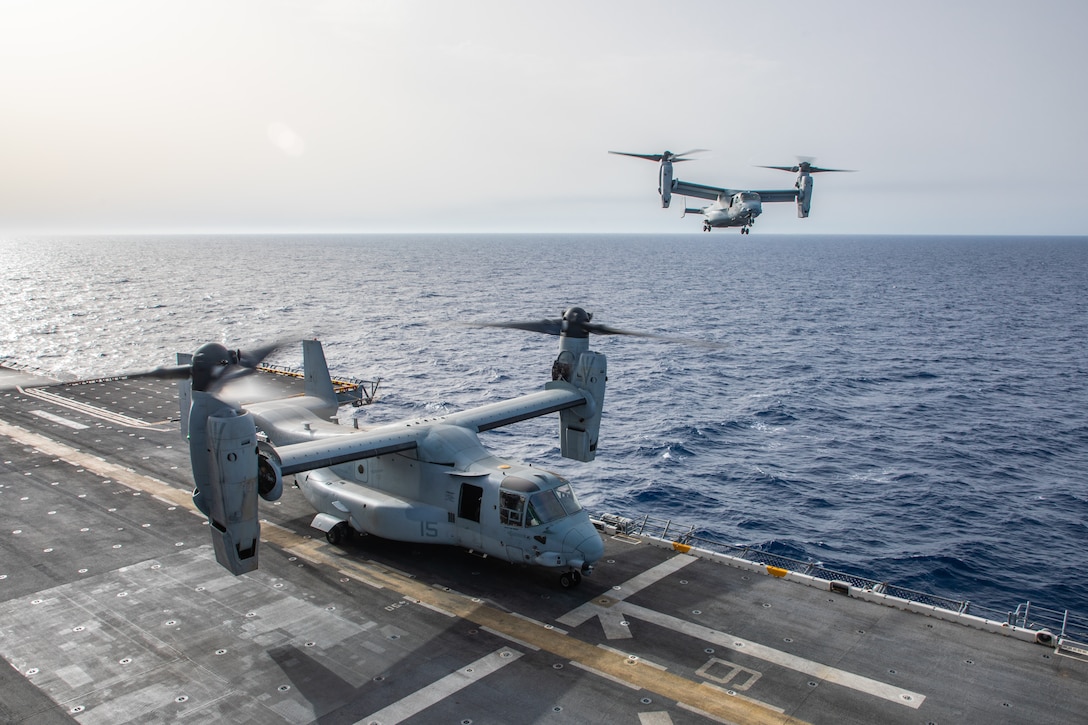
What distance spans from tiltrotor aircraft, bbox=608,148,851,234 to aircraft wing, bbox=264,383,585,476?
1061 cm

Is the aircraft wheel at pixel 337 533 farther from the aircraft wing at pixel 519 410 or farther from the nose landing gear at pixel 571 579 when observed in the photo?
the nose landing gear at pixel 571 579

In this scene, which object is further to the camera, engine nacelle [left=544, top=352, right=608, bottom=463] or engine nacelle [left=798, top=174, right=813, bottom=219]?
engine nacelle [left=798, top=174, right=813, bottom=219]

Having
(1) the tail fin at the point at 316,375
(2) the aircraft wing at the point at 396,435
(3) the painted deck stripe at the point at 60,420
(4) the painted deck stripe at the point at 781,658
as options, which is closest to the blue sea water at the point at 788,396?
(1) the tail fin at the point at 316,375

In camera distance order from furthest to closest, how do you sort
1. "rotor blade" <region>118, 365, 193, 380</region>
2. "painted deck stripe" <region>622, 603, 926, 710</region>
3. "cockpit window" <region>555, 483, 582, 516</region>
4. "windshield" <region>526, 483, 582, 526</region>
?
"cockpit window" <region>555, 483, 582, 516</region> < "windshield" <region>526, 483, 582, 526</region> < "rotor blade" <region>118, 365, 193, 380</region> < "painted deck stripe" <region>622, 603, 926, 710</region>

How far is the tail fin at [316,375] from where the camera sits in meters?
32.4

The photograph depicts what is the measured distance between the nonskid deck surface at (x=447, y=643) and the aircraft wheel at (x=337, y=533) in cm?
35

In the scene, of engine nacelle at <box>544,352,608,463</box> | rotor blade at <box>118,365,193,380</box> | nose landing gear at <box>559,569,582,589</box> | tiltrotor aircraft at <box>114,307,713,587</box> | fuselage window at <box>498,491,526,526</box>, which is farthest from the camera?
engine nacelle at <box>544,352,608,463</box>

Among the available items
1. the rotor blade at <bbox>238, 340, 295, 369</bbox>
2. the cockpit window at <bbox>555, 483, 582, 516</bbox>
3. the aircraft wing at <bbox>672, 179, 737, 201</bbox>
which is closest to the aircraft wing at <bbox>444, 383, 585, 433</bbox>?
the cockpit window at <bbox>555, 483, 582, 516</bbox>

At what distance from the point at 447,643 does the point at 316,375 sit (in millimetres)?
16935

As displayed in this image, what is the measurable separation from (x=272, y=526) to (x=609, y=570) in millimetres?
13794

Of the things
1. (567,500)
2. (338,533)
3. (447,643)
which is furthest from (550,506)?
(338,533)

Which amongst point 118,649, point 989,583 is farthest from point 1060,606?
point 118,649

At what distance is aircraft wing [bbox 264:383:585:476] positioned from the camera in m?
22.9

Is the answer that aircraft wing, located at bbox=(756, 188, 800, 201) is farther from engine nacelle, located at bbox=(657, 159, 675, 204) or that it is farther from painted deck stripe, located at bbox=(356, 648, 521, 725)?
painted deck stripe, located at bbox=(356, 648, 521, 725)
